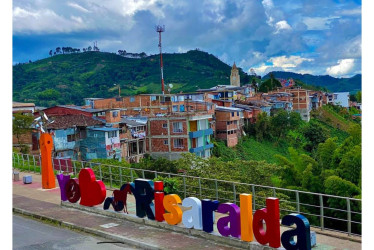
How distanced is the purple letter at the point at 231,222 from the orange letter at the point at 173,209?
1328 mm

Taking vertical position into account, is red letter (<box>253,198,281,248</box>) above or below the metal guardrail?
above

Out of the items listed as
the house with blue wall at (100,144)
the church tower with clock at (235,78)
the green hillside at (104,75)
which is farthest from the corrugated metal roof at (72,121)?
the church tower with clock at (235,78)

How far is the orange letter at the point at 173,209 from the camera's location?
11.0 meters

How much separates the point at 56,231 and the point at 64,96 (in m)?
84.1

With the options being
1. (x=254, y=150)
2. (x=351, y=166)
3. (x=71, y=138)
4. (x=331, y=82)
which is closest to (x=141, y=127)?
(x=71, y=138)

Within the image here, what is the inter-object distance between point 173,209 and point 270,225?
290 cm

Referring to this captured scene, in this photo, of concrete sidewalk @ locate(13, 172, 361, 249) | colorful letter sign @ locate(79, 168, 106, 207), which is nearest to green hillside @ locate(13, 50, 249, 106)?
concrete sidewalk @ locate(13, 172, 361, 249)

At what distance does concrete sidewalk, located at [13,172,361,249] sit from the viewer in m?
9.67

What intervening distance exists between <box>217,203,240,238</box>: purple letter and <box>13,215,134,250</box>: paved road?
2.27 meters

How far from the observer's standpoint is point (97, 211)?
1330 centimetres

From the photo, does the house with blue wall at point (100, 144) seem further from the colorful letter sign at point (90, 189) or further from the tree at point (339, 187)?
the colorful letter sign at point (90, 189)

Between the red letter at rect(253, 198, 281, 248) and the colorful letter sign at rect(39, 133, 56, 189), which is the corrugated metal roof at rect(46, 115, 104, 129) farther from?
the red letter at rect(253, 198, 281, 248)

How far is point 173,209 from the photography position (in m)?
11.1
